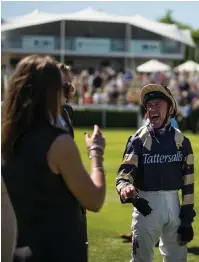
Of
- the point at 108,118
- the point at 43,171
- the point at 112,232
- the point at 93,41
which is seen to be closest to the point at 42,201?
the point at 43,171

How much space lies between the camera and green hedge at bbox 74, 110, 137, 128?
29328mm

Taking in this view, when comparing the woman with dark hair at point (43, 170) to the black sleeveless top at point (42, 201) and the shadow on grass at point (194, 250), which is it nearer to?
the black sleeveless top at point (42, 201)

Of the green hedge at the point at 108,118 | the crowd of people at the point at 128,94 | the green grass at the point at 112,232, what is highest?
the green grass at the point at 112,232

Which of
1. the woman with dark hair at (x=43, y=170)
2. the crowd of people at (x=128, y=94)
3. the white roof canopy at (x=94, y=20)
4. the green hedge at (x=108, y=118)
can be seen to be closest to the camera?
the woman with dark hair at (x=43, y=170)

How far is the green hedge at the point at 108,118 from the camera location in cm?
2933

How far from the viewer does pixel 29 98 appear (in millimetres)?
3389

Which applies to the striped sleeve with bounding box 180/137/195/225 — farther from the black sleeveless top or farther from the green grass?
the green grass

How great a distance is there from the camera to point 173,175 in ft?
16.7

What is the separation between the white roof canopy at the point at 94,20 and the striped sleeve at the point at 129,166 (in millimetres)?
39391

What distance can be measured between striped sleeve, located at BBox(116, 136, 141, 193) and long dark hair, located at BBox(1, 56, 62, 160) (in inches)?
68.6

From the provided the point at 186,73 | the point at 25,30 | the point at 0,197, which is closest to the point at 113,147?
the point at 0,197

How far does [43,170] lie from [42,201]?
160 millimetres

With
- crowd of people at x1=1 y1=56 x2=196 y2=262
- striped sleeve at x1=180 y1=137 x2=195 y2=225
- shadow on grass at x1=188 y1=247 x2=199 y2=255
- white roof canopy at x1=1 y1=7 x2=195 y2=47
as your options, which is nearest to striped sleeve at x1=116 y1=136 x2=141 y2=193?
striped sleeve at x1=180 y1=137 x2=195 y2=225

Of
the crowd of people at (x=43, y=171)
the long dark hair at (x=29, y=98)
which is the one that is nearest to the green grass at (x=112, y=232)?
the crowd of people at (x=43, y=171)
